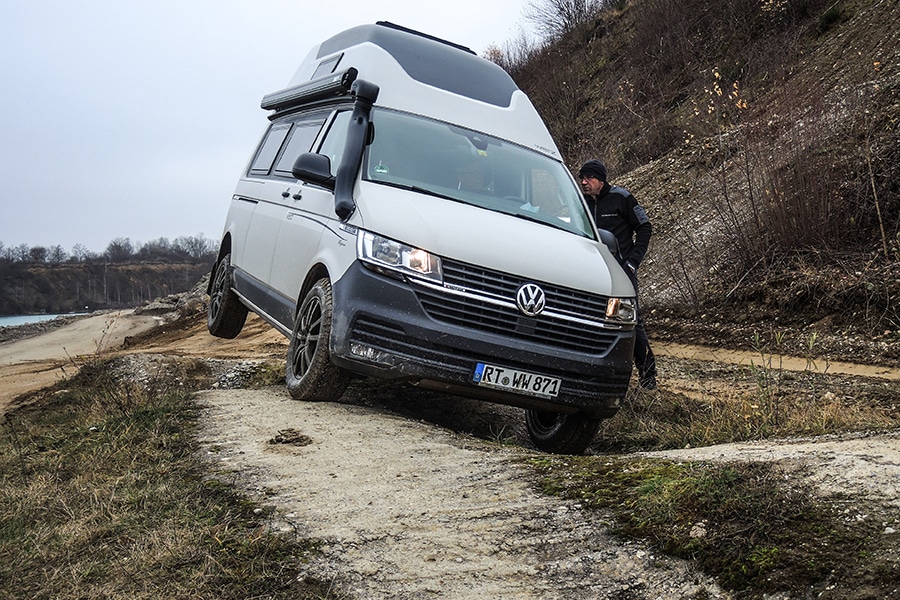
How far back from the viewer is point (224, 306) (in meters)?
8.91

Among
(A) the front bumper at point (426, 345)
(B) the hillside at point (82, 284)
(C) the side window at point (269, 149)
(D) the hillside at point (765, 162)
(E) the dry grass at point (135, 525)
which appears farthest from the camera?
(B) the hillside at point (82, 284)

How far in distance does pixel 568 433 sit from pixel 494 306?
1337mm

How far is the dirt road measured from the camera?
2.93m

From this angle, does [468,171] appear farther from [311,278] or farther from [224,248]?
[224,248]

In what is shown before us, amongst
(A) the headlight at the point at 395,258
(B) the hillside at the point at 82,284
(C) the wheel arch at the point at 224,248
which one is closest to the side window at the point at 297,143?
(C) the wheel arch at the point at 224,248

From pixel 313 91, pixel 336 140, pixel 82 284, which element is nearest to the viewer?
pixel 336 140

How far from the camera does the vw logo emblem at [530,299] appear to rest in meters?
5.11

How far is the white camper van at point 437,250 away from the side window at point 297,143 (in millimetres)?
27

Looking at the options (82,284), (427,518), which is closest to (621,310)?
(427,518)

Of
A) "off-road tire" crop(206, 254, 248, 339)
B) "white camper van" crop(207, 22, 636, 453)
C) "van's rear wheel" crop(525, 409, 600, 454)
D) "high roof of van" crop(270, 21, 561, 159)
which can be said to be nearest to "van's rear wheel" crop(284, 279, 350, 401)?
"white camper van" crop(207, 22, 636, 453)

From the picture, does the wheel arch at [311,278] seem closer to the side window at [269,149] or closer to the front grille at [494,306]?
the front grille at [494,306]

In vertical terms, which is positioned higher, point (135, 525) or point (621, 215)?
point (621, 215)

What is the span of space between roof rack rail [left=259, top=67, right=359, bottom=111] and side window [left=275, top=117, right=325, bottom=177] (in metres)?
0.22

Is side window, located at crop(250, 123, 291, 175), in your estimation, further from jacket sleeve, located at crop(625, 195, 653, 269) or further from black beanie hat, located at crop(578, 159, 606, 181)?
jacket sleeve, located at crop(625, 195, 653, 269)
